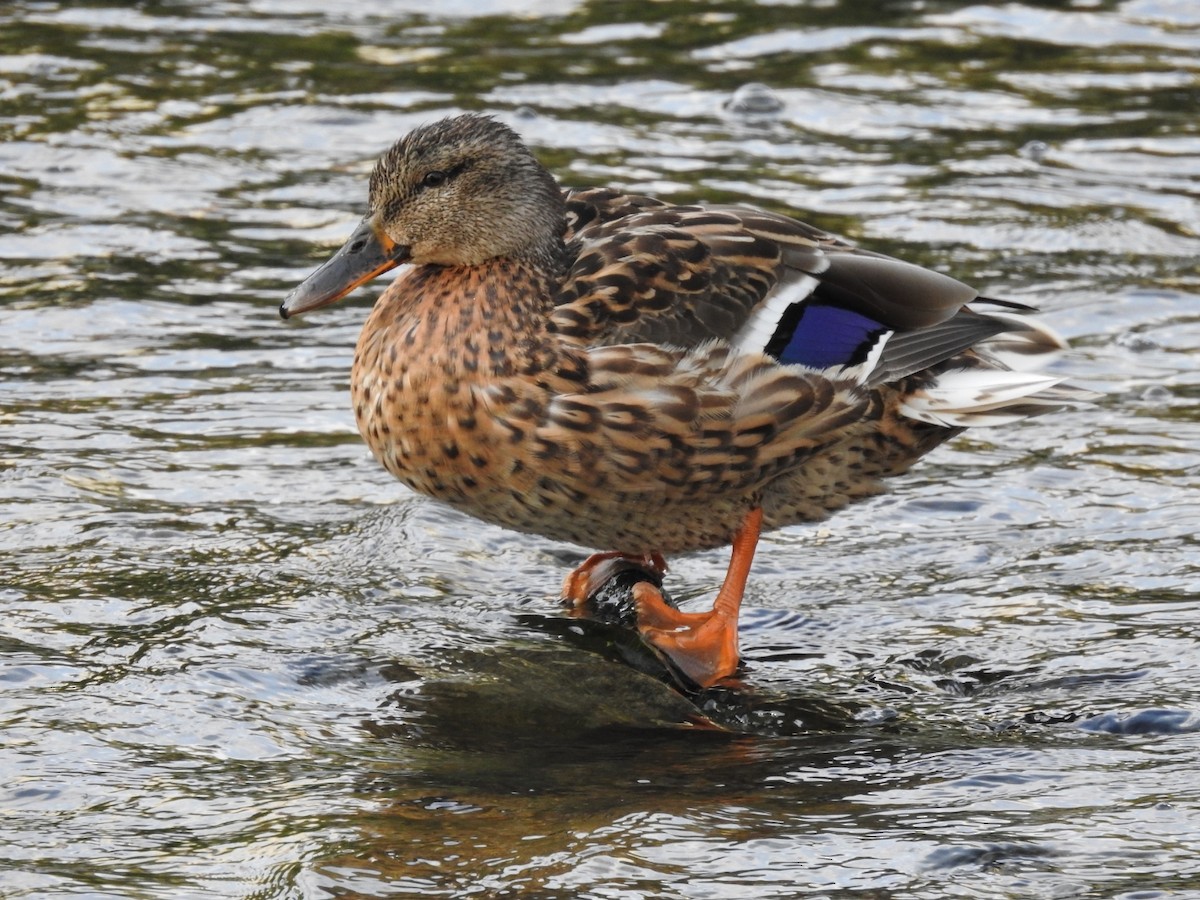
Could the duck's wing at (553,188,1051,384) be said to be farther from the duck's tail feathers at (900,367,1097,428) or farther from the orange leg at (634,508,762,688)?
the orange leg at (634,508,762,688)

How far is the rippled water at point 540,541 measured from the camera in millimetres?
3875

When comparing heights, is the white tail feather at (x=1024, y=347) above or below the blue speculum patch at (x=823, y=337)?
below

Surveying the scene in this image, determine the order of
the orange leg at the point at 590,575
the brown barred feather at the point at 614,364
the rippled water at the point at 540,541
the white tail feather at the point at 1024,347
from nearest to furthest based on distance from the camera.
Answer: the rippled water at the point at 540,541 < the brown barred feather at the point at 614,364 < the orange leg at the point at 590,575 < the white tail feather at the point at 1024,347

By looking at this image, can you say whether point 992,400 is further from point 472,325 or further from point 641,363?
point 472,325

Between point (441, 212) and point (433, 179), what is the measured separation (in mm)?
112

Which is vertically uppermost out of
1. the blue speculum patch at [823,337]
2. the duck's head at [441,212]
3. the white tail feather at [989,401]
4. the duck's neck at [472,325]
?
the duck's head at [441,212]

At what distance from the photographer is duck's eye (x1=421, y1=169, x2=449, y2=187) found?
546 centimetres

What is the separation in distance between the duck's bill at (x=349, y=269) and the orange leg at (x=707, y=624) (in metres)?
1.21

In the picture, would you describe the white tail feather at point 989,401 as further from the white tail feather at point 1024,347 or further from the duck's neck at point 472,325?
the duck's neck at point 472,325

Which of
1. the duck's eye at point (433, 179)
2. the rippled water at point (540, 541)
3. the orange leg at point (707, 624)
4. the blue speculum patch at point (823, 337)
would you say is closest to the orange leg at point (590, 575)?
the rippled water at point (540, 541)

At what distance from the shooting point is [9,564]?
5.32m

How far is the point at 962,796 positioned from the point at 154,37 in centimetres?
786

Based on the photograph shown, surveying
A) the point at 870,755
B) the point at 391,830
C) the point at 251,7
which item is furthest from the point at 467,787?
the point at 251,7

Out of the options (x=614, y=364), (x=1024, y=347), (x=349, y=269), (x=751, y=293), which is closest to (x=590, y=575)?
(x=614, y=364)
